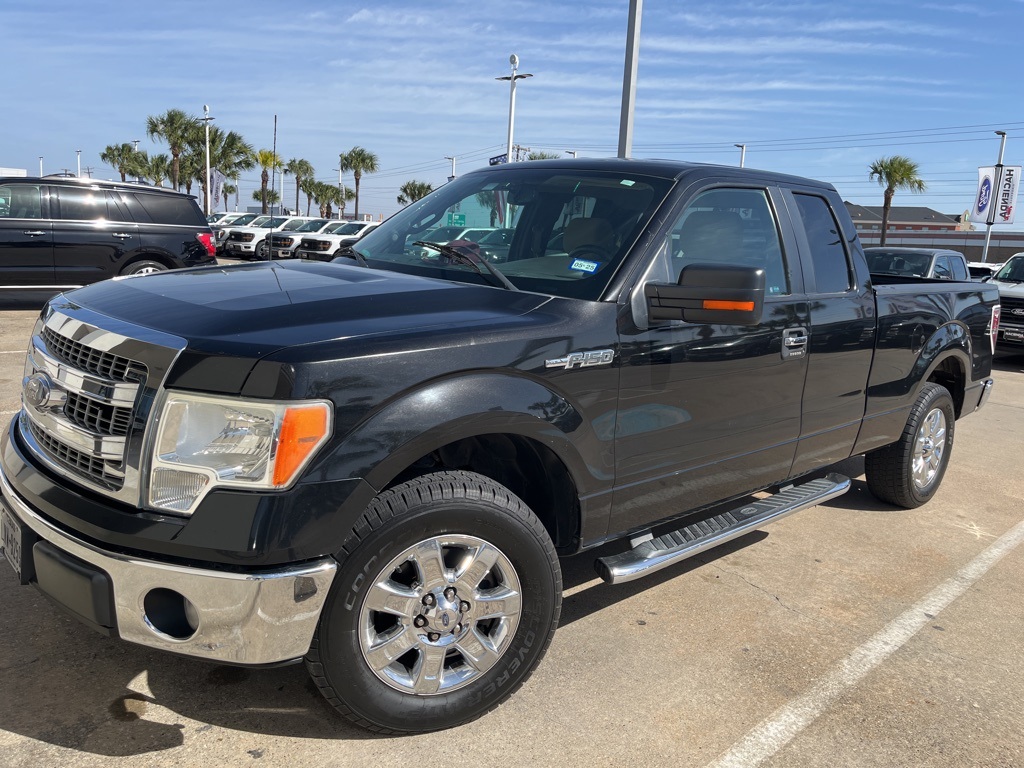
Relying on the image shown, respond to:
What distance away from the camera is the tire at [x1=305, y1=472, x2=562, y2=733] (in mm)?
2422

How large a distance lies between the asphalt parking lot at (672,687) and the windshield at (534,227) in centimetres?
143

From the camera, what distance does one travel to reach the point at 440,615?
103 inches

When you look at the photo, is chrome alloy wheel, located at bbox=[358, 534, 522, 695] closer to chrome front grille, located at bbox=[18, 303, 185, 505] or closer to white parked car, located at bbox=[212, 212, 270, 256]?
chrome front grille, located at bbox=[18, 303, 185, 505]

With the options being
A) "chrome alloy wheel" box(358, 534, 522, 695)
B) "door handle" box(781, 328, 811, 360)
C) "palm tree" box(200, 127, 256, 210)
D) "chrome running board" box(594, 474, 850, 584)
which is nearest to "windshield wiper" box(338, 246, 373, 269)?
"chrome alloy wheel" box(358, 534, 522, 695)

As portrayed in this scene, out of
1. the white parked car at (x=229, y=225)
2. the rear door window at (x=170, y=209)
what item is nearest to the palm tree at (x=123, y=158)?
the white parked car at (x=229, y=225)

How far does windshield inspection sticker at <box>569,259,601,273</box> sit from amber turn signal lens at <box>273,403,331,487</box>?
1.29 meters

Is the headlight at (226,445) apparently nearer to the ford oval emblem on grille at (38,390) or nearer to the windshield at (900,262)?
the ford oval emblem on grille at (38,390)

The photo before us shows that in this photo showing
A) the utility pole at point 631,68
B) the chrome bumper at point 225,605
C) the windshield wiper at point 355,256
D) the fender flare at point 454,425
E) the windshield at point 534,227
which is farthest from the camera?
the utility pole at point 631,68

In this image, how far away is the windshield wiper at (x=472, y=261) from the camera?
3188mm

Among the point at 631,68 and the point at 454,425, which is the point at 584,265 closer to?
the point at 454,425

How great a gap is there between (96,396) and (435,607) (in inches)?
45.4

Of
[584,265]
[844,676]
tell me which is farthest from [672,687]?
[584,265]

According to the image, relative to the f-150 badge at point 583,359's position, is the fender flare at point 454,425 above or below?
below

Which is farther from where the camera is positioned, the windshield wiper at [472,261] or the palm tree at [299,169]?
the palm tree at [299,169]
